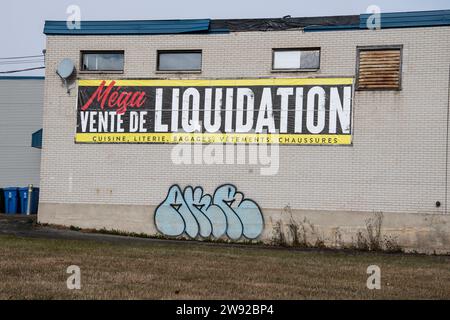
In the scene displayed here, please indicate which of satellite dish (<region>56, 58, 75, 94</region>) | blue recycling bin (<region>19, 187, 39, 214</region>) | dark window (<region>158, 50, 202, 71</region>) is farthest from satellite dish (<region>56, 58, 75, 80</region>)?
blue recycling bin (<region>19, 187, 39, 214</region>)

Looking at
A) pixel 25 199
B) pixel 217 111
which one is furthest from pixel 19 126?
pixel 217 111

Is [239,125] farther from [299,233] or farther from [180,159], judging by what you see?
[299,233]

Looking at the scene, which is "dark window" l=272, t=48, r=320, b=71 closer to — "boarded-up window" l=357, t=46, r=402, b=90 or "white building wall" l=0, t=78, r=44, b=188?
"boarded-up window" l=357, t=46, r=402, b=90

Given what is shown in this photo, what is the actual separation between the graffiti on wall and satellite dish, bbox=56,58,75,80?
468cm

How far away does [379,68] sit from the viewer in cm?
1972

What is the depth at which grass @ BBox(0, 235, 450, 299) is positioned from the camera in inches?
370

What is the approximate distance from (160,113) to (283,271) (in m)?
9.61

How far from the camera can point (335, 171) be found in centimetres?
1977

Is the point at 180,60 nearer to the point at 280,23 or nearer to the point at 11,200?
the point at 280,23

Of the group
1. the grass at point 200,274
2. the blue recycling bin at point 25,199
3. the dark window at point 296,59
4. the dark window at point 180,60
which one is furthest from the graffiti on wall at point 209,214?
the blue recycling bin at point 25,199

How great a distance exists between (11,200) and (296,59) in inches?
564

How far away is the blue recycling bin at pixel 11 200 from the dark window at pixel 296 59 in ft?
44.4

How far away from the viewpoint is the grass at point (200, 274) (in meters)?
9.41
